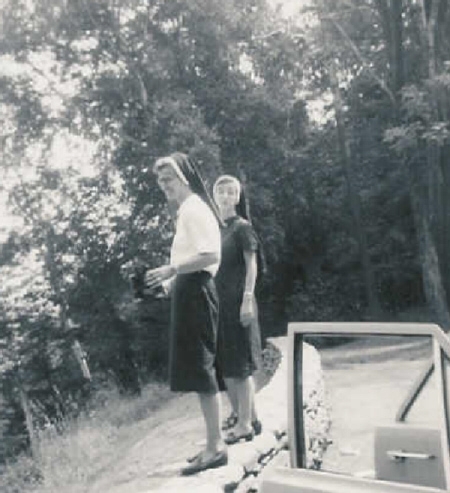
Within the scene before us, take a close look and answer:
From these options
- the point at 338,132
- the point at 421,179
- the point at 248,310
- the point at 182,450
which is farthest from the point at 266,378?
the point at 338,132

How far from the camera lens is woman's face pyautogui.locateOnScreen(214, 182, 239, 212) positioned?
557 cm

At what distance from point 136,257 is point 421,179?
840cm

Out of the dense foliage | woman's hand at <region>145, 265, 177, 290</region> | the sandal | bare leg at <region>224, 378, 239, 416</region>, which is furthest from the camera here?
the dense foliage

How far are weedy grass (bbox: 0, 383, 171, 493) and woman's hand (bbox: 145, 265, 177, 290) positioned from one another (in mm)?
2759

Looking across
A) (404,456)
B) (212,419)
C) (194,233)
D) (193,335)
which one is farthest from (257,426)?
(404,456)

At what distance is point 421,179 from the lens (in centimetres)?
2048

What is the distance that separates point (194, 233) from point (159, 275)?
0.33 m

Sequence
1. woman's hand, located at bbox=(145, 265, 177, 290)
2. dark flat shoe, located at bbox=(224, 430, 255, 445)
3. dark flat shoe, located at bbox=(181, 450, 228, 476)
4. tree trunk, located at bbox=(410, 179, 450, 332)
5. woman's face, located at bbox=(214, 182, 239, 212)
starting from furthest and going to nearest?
tree trunk, located at bbox=(410, 179, 450, 332) < woman's face, located at bbox=(214, 182, 239, 212) < dark flat shoe, located at bbox=(224, 430, 255, 445) < dark flat shoe, located at bbox=(181, 450, 228, 476) < woman's hand, located at bbox=(145, 265, 177, 290)

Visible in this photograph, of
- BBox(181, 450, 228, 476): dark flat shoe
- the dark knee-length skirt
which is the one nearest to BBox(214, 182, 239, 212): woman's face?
the dark knee-length skirt

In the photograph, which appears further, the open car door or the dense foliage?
the dense foliage

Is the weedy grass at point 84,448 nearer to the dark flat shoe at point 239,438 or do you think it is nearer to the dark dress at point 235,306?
the dark flat shoe at point 239,438

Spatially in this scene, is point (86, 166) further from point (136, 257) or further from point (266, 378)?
point (266, 378)

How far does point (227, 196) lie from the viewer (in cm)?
557

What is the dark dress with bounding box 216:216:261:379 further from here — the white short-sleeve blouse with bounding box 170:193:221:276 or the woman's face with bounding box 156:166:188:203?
the woman's face with bounding box 156:166:188:203
